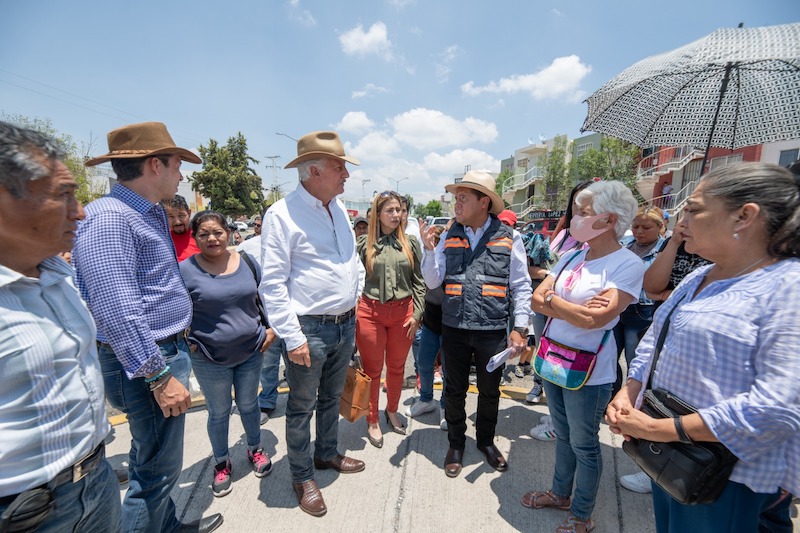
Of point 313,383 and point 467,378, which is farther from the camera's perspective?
point 467,378

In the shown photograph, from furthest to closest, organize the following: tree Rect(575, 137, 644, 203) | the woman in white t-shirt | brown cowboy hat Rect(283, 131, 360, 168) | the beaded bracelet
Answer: tree Rect(575, 137, 644, 203), brown cowboy hat Rect(283, 131, 360, 168), the woman in white t-shirt, the beaded bracelet

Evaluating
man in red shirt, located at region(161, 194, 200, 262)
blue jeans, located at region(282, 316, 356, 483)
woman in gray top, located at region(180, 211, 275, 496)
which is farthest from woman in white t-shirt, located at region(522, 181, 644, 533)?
man in red shirt, located at region(161, 194, 200, 262)

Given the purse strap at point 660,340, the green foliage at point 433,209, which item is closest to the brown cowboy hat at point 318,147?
the purse strap at point 660,340

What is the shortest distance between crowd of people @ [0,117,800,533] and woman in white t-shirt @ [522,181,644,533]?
0.01 meters

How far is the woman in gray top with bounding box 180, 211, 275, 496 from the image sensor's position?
8.01ft

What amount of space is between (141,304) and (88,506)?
0.78 metres

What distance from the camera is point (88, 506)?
1.26 meters

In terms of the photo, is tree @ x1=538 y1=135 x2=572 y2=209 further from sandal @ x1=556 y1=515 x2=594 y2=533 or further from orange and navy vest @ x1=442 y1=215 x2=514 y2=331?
sandal @ x1=556 y1=515 x2=594 y2=533

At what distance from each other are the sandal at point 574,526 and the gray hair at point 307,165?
2720 mm

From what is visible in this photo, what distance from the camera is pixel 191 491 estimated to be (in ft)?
8.41

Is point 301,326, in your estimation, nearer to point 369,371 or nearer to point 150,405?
point 150,405

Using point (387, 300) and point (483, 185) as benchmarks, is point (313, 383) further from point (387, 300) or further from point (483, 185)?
point (483, 185)

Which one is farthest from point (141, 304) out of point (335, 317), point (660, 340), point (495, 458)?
point (495, 458)

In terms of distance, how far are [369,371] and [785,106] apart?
12.5 ft
